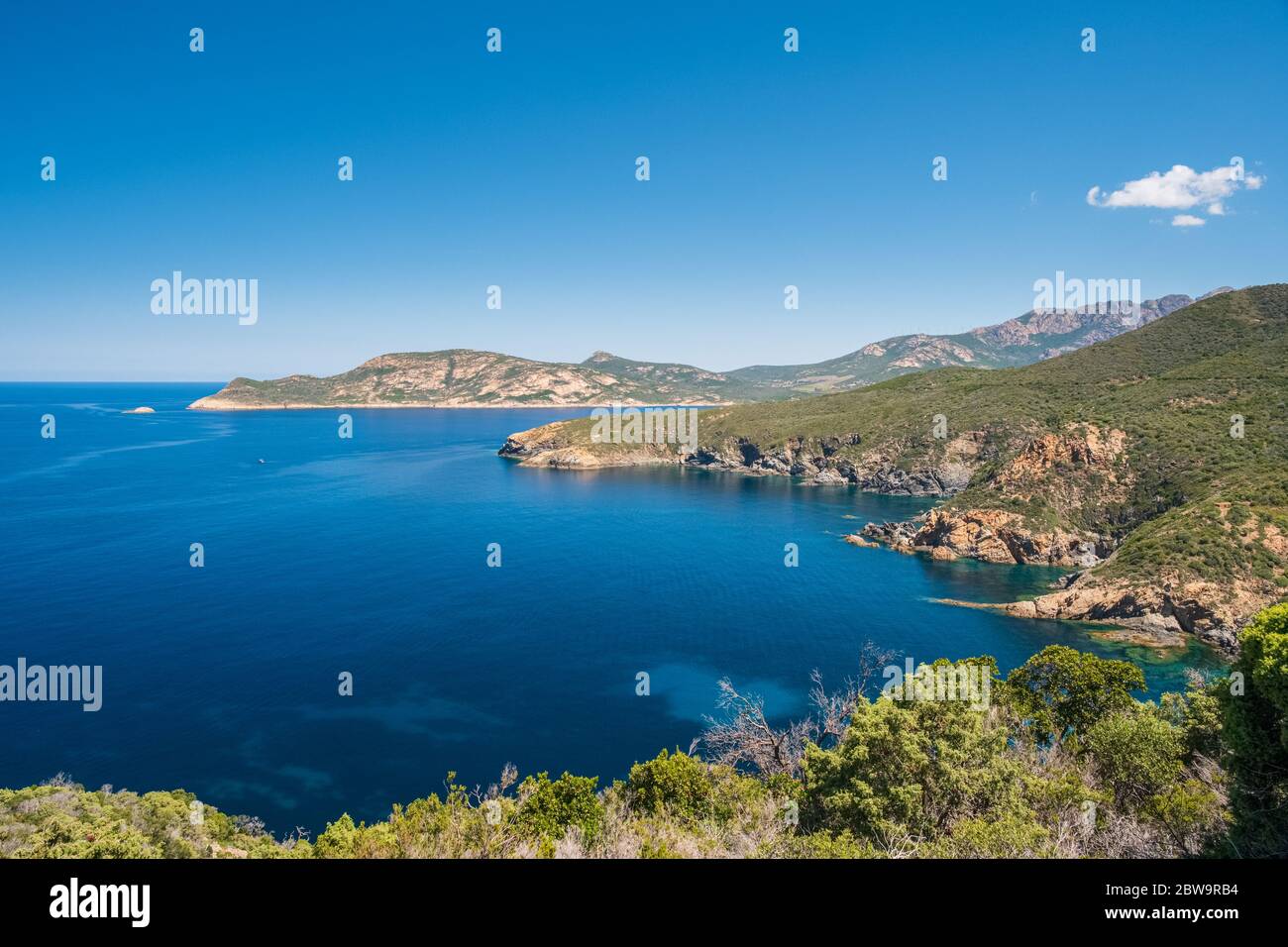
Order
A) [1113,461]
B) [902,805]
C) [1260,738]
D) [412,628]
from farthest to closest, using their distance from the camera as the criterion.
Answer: [1113,461] < [412,628] < [902,805] < [1260,738]

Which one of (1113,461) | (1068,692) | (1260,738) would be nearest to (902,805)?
(1260,738)

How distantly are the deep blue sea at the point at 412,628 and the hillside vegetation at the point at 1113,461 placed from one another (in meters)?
5.46

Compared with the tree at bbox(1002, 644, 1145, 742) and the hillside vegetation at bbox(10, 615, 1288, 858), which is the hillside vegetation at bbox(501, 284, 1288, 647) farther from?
the hillside vegetation at bbox(10, 615, 1288, 858)

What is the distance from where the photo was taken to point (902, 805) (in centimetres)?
1819

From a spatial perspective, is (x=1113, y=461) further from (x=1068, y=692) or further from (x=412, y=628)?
(x=412, y=628)

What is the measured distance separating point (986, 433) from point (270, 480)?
129m

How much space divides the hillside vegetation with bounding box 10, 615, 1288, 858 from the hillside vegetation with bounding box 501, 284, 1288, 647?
3389 centimetres

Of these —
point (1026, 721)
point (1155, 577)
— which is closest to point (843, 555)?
point (1155, 577)

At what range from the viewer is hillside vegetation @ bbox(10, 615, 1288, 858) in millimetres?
15602

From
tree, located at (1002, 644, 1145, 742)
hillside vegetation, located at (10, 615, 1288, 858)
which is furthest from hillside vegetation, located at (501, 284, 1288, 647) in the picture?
hillside vegetation, located at (10, 615, 1288, 858)

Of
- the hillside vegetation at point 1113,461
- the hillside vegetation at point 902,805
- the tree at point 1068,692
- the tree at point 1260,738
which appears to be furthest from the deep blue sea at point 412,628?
the tree at point 1260,738

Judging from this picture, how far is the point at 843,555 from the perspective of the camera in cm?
7888

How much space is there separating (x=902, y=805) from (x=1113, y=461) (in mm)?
76845
